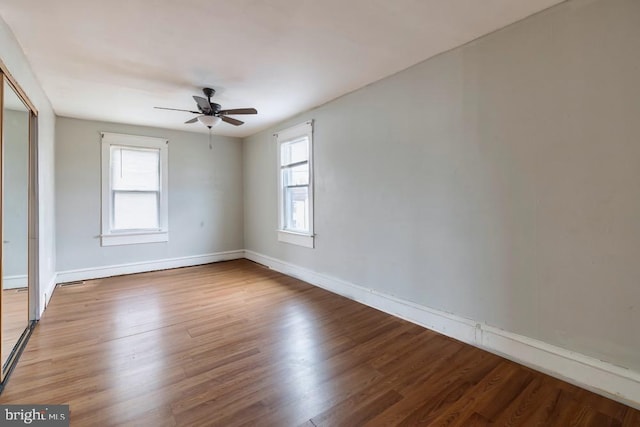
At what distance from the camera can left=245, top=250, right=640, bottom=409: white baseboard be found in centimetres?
181

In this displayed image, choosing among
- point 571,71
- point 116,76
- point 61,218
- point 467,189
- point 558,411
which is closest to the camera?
point 558,411

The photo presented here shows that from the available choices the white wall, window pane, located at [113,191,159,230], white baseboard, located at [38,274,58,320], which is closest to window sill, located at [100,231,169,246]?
window pane, located at [113,191,159,230]

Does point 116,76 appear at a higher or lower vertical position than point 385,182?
higher

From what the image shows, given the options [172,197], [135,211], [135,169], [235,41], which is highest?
[235,41]

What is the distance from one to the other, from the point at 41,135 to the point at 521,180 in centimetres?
476

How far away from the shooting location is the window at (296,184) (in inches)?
173

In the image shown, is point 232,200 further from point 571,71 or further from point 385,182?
point 571,71

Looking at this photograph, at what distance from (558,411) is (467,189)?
1601 mm

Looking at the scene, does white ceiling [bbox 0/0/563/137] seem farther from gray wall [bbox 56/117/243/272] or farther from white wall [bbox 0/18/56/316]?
gray wall [bbox 56/117/243/272]

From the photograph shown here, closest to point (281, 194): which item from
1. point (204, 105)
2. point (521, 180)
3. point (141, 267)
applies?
point (204, 105)

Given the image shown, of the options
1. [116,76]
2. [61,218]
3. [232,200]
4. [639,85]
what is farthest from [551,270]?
[61,218]

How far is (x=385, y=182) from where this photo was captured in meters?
3.23

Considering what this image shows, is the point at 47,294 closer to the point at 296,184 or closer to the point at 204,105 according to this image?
the point at 204,105

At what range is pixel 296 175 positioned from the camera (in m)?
4.85
